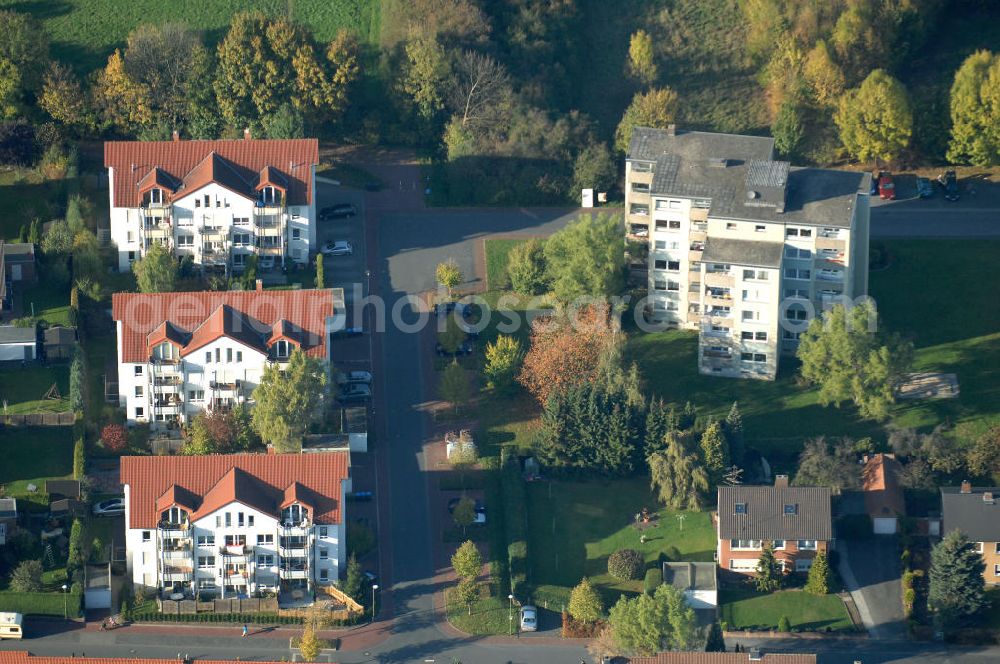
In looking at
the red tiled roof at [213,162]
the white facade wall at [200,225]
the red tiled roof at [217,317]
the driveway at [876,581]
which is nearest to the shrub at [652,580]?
the driveway at [876,581]

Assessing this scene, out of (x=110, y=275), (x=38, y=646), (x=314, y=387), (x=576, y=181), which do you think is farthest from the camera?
(x=576, y=181)

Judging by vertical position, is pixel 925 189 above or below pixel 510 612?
above

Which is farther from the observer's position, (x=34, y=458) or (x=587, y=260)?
(x=587, y=260)

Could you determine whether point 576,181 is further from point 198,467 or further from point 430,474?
point 198,467

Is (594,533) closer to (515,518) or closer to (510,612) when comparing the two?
(515,518)

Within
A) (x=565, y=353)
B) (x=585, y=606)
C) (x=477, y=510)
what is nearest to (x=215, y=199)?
(x=565, y=353)

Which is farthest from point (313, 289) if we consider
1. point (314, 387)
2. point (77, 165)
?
point (77, 165)

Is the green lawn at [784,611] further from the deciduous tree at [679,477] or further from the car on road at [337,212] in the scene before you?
the car on road at [337,212]
